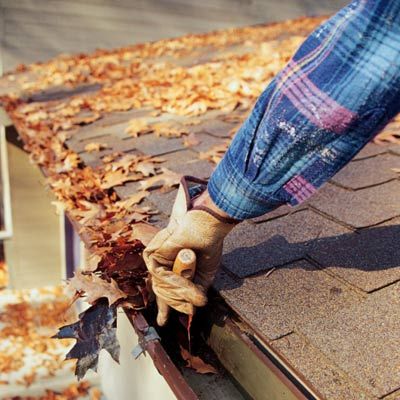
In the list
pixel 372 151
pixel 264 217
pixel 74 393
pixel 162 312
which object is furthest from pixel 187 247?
pixel 74 393

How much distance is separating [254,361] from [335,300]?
1.10 feet

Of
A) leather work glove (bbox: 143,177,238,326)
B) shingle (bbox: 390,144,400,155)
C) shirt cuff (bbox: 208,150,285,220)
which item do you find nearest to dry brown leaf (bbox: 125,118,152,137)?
shingle (bbox: 390,144,400,155)

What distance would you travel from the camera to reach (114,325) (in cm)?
195

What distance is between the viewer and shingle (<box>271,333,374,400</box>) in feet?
4.58

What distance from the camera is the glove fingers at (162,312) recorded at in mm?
1883

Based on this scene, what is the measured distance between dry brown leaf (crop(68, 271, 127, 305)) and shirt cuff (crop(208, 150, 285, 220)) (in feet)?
1.70

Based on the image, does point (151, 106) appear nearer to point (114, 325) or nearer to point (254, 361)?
point (114, 325)

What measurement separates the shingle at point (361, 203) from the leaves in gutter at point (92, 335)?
1028mm

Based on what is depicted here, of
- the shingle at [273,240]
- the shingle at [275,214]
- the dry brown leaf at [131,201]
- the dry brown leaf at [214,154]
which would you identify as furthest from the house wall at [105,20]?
the shingle at [273,240]

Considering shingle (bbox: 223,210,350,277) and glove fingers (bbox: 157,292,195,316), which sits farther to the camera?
shingle (bbox: 223,210,350,277)

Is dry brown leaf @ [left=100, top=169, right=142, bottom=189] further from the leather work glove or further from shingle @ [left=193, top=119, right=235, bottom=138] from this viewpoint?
the leather work glove

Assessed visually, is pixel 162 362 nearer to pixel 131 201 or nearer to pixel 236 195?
pixel 236 195

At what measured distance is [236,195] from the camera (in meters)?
1.59

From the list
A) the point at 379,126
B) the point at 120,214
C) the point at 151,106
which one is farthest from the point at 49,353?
the point at 379,126
